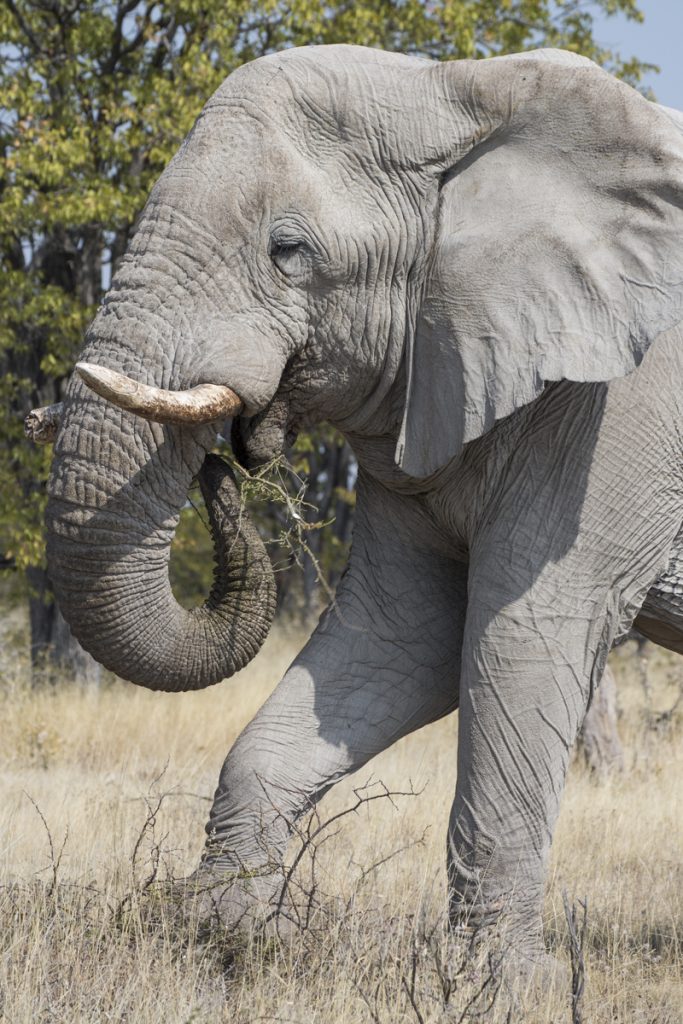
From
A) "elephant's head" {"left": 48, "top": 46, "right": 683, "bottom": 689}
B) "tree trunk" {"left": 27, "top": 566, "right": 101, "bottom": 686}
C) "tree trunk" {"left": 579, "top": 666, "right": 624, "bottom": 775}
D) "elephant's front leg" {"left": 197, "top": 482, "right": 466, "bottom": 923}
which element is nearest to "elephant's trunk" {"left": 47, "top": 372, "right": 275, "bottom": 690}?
"elephant's head" {"left": 48, "top": 46, "right": 683, "bottom": 689}

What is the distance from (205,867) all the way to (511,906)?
97cm

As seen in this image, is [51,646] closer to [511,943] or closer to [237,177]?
[511,943]

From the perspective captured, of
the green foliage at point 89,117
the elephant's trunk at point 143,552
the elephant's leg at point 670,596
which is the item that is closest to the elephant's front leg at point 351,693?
the elephant's trunk at point 143,552

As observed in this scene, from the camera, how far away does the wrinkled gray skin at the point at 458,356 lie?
13.0 ft

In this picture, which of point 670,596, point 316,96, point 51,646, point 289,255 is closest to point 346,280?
point 289,255

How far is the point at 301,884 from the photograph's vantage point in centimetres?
476

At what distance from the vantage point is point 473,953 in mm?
4184

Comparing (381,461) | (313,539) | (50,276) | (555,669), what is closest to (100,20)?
(50,276)

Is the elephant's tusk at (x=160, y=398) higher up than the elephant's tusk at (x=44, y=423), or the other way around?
the elephant's tusk at (x=160, y=398)

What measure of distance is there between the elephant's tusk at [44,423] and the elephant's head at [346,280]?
0.57 feet

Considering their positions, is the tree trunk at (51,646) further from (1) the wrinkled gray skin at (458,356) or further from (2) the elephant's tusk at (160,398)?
(2) the elephant's tusk at (160,398)

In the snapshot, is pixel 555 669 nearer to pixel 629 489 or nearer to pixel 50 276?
pixel 629 489

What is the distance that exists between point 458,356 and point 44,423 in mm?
1204

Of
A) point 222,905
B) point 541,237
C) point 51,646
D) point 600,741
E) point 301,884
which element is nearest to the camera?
point 541,237
